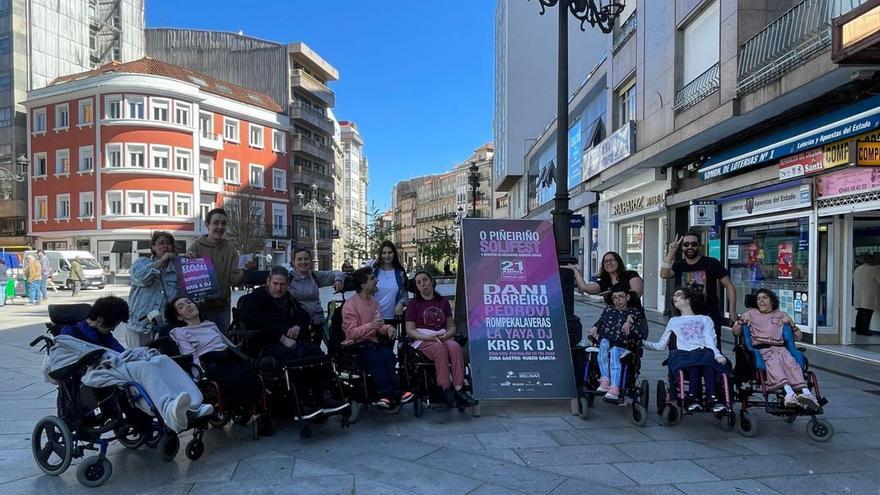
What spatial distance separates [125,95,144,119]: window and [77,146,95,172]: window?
12.6ft

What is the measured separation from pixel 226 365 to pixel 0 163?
163ft

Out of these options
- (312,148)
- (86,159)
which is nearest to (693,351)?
(86,159)

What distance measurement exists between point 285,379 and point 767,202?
32.2 feet

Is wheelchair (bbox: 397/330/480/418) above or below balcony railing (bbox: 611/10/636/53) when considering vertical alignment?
below

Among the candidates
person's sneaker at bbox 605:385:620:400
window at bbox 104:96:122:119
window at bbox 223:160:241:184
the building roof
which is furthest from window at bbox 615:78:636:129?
window at bbox 223:160:241:184

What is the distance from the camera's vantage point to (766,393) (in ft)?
15.6

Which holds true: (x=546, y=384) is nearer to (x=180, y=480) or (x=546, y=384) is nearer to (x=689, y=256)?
(x=689, y=256)

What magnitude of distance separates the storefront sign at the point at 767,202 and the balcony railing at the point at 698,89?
2222mm

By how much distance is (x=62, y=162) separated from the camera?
40719mm

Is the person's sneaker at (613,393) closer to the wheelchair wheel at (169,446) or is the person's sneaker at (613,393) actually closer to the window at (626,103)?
the wheelchair wheel at (169,446)

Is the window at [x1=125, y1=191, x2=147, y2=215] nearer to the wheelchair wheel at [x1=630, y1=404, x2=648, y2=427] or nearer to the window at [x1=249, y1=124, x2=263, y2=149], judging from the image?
the window at [x1=249, y1=124, x2=263, y2=149]

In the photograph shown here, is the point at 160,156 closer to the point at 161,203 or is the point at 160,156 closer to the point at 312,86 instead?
the point at 161,203

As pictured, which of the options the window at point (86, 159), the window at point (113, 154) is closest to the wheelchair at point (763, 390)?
the window at point (113, 154)

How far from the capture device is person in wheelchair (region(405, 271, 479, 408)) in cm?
526
